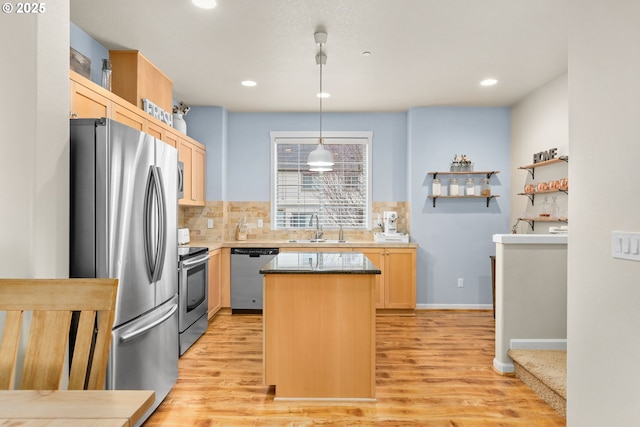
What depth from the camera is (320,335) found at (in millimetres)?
2502

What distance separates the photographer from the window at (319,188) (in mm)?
5426

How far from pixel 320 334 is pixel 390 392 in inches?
27.3

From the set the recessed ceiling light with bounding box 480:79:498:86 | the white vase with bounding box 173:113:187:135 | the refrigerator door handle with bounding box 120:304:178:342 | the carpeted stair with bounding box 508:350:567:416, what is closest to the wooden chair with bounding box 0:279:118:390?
the refrigerator door handle with bounding box 120:304:178:342

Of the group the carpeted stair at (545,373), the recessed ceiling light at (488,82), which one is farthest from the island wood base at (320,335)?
the recessed ceiling light at (488,82)

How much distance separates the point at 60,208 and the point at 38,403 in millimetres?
1184

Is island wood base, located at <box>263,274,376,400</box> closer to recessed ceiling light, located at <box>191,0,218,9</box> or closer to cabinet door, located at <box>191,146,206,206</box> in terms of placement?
recessed ceiling light, located at <box>191,0,218,9</box>

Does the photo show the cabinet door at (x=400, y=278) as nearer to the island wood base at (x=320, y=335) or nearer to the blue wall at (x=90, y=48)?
the island wood base at (x=320, y=335)

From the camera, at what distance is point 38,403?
0.89 meters

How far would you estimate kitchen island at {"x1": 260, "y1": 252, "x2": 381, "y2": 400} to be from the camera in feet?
8.16

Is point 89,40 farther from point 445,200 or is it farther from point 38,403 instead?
point 445,200

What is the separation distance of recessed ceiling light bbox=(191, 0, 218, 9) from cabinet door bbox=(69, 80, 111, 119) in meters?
0.97

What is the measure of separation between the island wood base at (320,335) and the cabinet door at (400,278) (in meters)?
2.36

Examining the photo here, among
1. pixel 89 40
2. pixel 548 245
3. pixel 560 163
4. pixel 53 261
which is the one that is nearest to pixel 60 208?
pixel 53 261

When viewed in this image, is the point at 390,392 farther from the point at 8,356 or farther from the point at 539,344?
the point at 8,356
